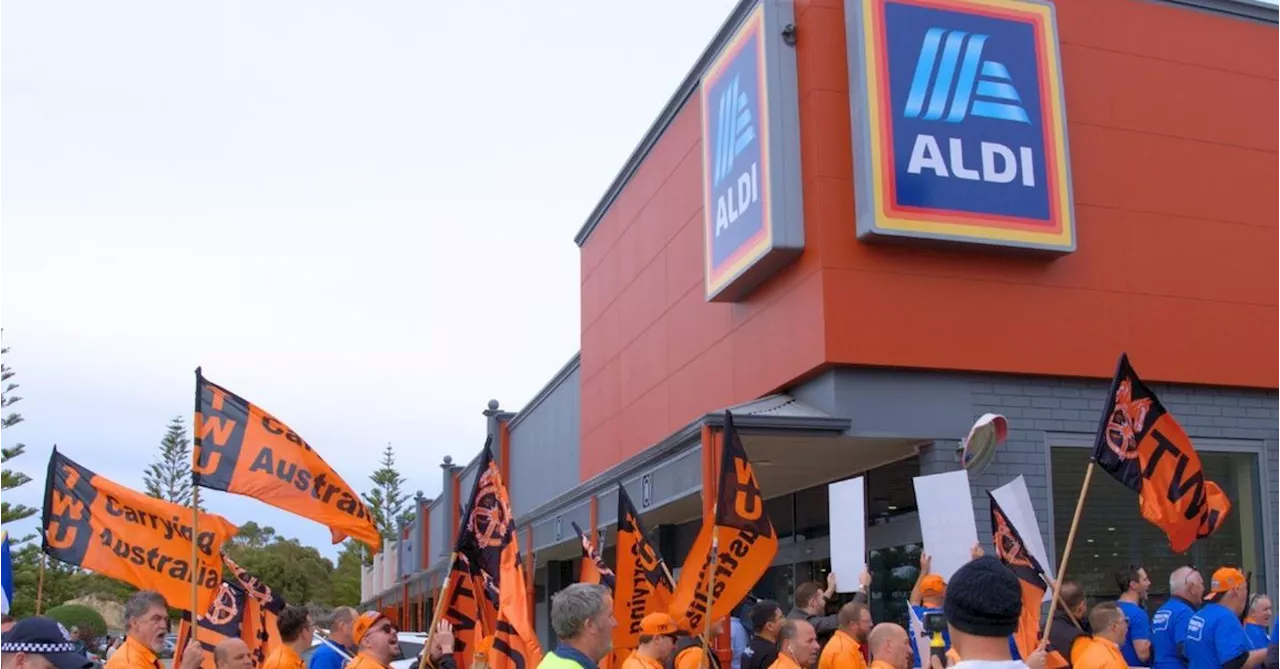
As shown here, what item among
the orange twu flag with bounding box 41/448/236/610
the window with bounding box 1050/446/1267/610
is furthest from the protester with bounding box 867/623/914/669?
the window with bounding box 1050/446/1267/610

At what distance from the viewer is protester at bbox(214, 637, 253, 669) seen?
750cm

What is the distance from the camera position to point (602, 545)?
60.6 feet

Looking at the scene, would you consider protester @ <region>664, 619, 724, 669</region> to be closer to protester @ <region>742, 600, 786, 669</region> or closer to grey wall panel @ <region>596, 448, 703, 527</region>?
protester @ <region>742, 600, 786, 669</region>

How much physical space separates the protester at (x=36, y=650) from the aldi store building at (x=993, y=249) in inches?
353

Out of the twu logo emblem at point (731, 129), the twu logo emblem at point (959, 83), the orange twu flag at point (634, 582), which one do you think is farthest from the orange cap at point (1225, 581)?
the twu logo emblem at point (731, 129)

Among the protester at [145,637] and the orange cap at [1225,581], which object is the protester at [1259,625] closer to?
the orange cap at [1225,581]

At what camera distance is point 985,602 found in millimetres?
3736

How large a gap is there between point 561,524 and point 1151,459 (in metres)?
14.7

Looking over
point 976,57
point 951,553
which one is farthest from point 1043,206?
point 951,553

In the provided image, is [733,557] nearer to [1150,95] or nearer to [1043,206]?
[1043,206]

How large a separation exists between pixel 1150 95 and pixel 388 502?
73.5 meters

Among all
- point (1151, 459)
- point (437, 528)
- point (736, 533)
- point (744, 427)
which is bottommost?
point (736, 533)

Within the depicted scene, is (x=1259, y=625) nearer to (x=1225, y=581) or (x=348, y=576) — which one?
(x=1225, y=581)

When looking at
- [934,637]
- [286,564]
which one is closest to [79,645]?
[934,637]
